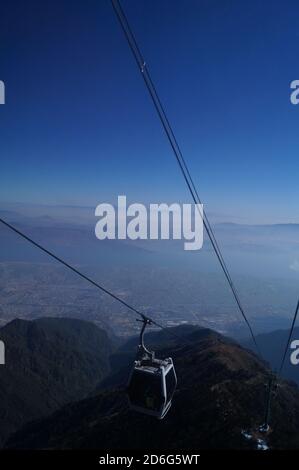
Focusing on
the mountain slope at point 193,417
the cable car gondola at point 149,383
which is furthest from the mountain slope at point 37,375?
the cable car gondola at point 149,383

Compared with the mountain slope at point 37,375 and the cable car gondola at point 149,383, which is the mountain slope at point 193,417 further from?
the cable car gondola at point 149,383

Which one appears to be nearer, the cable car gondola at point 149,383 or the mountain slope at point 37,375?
the cable car gondola at point 149,383

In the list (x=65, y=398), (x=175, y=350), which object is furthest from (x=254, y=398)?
(x=65, y=398)

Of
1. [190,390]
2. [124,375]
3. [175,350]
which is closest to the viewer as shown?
[190,390]

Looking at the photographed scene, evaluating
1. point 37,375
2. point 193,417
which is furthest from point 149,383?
point 37,375

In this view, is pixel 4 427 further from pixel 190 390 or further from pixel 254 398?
pixel 254 398
